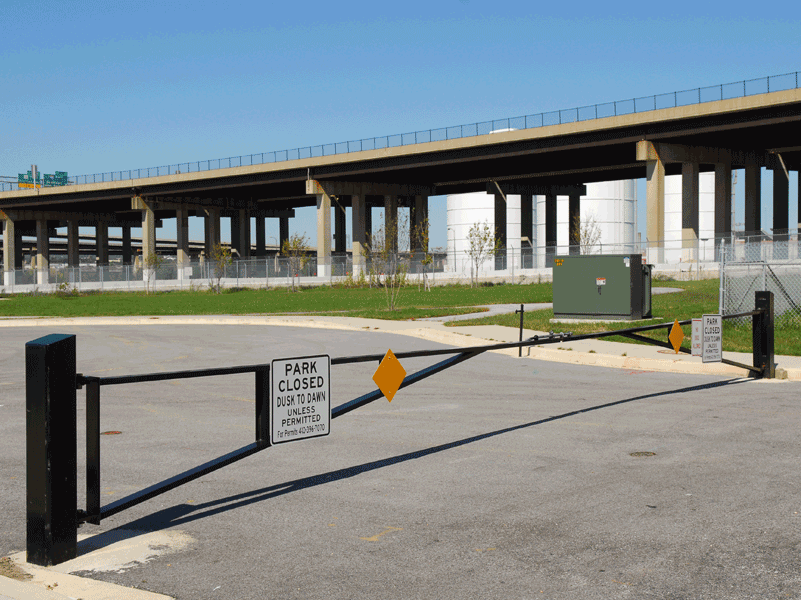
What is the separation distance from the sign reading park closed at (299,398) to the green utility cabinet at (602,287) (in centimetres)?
1756

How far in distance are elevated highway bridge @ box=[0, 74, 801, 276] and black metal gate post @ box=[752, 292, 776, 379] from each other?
134ft

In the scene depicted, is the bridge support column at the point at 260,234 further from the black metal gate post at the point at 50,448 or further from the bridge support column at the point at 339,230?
the black metal gate post at the point at 50,448

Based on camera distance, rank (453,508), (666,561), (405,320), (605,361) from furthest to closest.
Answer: (405,320) → (605,361) → (453,508) → (666,561)

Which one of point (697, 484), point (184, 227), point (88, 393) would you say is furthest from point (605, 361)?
point (184, 227)

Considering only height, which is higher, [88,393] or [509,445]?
[88,393]

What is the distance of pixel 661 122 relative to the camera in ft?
184

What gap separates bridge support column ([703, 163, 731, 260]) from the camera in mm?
63625

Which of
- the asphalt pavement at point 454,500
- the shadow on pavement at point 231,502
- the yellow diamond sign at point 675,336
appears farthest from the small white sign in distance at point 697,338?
the shadow on pavement at point 231,502

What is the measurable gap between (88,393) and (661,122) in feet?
181

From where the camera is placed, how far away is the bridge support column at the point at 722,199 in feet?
209

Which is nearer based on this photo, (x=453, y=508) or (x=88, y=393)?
(x=88, y=393)

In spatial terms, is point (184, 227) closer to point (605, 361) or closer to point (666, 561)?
point (605, 361)

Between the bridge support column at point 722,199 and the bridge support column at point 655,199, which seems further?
the bridge support column at point 722,199

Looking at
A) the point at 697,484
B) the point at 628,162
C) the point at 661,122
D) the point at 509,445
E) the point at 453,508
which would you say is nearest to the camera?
the point at 453,508
